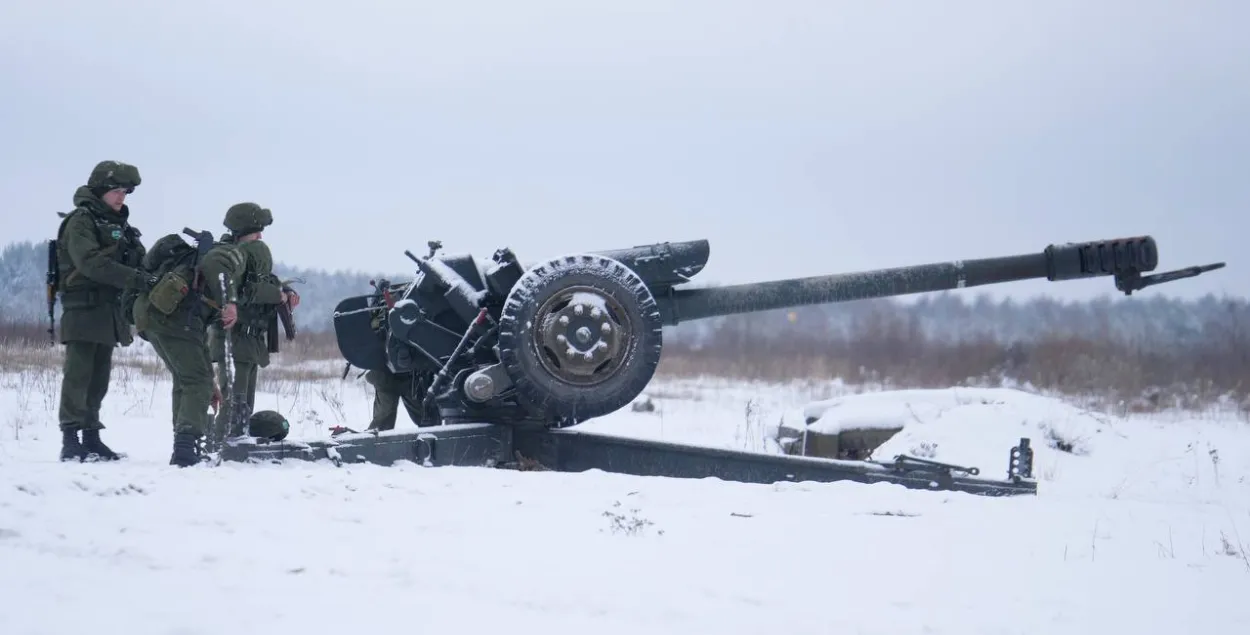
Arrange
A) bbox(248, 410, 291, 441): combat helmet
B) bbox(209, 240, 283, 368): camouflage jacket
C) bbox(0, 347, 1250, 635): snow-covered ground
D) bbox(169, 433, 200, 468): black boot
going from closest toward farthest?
bbox(0, 347, 1250, 635): snow-covered ground, bbox(248, 410, 291, 441): combat helmet, bbox(169, 433, 200, 468): black boot, bbox(209, 240, 283, 368): camouflage jacket

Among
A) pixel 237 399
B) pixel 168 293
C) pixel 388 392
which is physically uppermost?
pixel 168 293

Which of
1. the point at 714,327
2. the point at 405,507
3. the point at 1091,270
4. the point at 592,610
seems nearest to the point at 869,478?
the point at 1091,270

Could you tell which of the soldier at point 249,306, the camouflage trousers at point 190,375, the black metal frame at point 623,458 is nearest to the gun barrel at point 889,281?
the black metal frame at point 623,458

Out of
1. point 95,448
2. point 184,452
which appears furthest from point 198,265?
point 95,448

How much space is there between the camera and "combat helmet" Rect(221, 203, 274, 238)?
745cm

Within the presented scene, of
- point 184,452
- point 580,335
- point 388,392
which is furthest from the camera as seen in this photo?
point 388,392

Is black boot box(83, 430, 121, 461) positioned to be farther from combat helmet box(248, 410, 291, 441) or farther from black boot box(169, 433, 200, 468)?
combat helmet box(248, 410, 291, 441)

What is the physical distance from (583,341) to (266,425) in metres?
1.79

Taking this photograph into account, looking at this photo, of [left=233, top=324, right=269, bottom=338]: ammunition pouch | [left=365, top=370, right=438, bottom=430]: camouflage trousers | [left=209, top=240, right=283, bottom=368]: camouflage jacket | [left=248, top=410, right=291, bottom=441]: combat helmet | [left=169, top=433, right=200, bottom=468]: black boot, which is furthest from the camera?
[left=365, top=370, right=438, bottom=430]: camouflage trousers

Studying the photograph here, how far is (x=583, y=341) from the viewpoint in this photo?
20.9 ft

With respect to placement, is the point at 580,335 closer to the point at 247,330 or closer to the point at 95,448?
the point at 247,330

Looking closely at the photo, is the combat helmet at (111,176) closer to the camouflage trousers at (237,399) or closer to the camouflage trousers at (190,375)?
the camouflage trousers at (190,375)

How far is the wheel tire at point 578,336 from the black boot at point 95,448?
8.27ft

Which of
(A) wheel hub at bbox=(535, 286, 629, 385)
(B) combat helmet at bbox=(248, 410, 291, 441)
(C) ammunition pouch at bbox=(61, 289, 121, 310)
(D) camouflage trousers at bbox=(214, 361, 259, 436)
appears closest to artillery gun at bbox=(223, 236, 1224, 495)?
(A) wheel hub at bbox=(535, 286, 629, 385)
